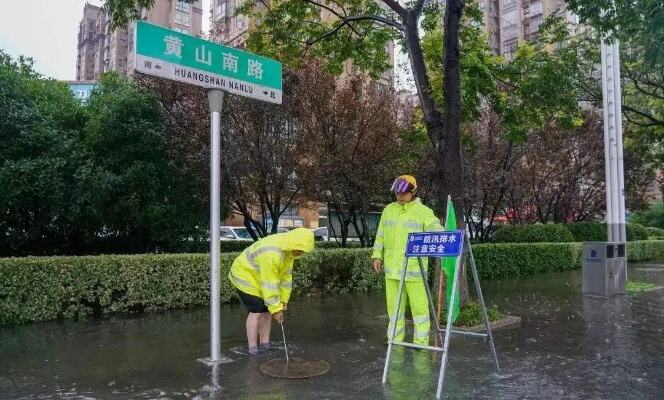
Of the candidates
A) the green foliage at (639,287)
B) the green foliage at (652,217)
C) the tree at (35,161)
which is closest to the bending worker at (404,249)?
the tree at (35,161)

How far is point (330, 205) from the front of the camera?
14.8 m

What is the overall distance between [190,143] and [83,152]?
6.74 ft

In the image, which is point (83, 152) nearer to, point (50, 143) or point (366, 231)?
point (50, 143)

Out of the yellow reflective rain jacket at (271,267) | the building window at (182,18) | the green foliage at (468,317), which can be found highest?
the building window at (182,18)

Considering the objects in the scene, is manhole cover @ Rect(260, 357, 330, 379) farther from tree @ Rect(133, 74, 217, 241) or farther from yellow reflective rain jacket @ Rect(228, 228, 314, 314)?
tree @ Rect(133, 74, 217, 241)

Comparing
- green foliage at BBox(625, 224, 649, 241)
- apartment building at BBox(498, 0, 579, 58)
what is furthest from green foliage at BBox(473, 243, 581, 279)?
apartment building at BBox(498, 0, 579, 58)

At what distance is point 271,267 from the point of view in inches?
209

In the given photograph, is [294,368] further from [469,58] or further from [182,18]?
[182,18]

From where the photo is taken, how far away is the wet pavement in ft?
15.1

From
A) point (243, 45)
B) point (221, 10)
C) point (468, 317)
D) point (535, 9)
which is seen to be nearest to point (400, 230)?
point (468, 317)

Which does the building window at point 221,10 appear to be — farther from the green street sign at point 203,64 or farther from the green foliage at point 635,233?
the green street sign at point 203,64

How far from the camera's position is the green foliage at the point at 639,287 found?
11.7m

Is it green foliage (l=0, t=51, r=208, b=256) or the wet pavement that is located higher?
green foliage (l=0, t=51, r=208, b=256)

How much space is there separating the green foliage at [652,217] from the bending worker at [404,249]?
36422 millimetres
